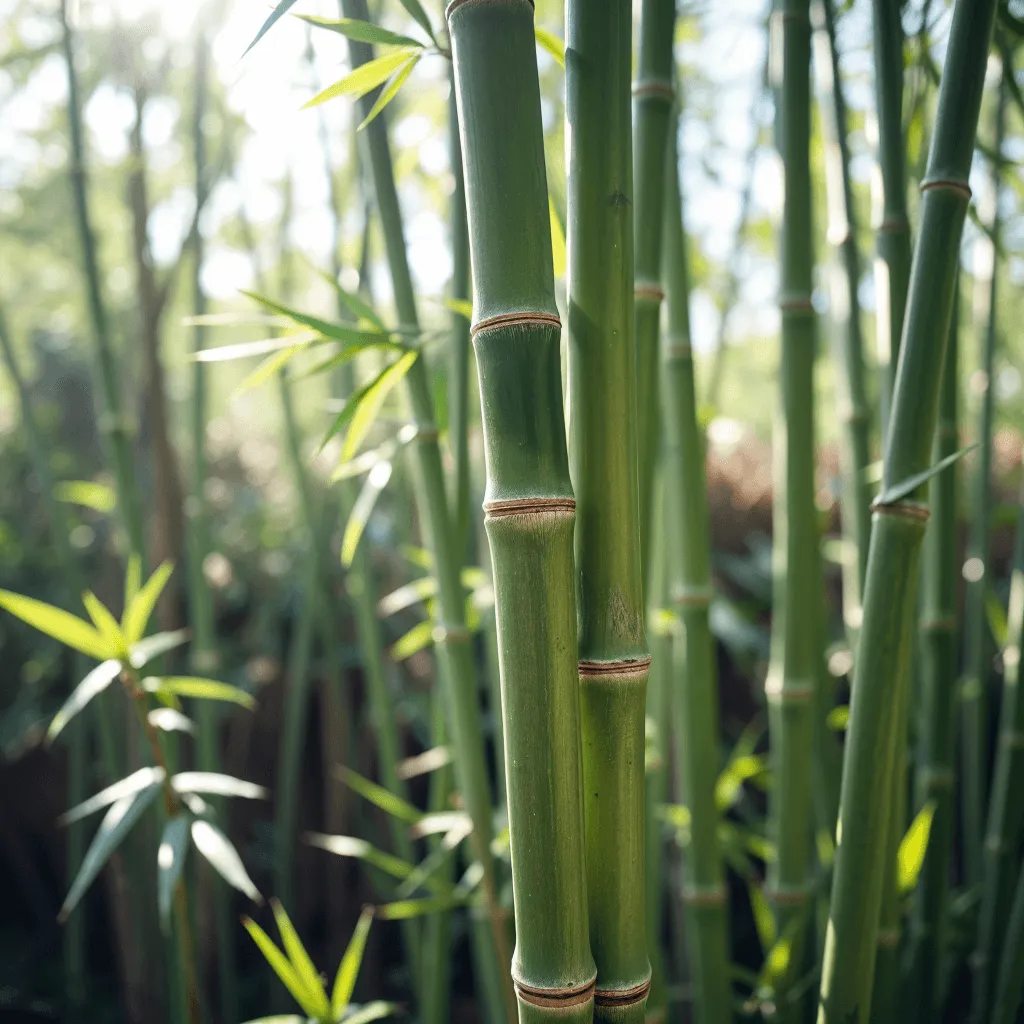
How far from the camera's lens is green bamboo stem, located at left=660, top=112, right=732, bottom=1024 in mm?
736

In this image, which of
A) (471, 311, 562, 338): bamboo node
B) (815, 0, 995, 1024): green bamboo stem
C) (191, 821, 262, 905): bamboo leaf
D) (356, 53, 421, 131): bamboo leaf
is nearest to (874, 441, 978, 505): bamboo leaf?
(815, 0, 995, 1024): green bamboo stem

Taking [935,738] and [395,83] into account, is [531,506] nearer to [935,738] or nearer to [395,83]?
[395,83]

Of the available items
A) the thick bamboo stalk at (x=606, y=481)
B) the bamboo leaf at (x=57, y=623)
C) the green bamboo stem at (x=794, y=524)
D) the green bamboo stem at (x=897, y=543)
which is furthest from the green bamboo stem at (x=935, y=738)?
the bamboo leaf at (x=57, y=623)

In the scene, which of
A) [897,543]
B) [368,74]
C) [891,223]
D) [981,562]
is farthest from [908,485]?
[981,562]

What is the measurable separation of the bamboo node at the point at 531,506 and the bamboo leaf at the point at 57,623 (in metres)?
0.34

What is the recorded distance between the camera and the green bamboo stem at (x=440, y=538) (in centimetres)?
62

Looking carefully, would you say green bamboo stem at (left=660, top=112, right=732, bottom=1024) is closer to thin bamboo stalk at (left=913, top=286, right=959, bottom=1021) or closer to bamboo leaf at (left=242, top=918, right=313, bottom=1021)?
thin bamboo stalk at (left=913, top=286, right=959, bottom=1021)

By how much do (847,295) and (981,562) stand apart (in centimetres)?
40

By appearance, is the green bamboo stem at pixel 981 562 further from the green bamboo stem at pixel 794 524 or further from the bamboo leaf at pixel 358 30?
the bamboo leaf at pixel 358 30

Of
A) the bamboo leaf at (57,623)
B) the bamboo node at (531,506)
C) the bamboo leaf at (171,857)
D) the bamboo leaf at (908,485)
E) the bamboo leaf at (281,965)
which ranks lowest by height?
the bamboo leaf at (281,965)

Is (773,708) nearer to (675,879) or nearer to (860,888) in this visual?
(860,888)

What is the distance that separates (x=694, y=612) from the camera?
0.75 metres

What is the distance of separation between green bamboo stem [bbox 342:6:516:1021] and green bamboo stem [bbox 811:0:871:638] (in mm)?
328

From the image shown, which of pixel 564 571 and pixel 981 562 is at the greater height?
pixel 564 571
